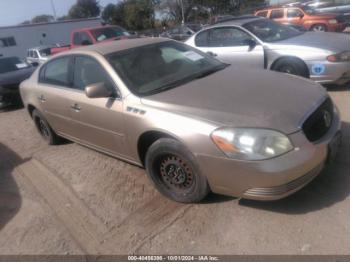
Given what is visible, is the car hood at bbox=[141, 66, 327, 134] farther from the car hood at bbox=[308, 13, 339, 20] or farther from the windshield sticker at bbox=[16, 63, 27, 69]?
the car hood at bbox=[308, 13, 339, 20]

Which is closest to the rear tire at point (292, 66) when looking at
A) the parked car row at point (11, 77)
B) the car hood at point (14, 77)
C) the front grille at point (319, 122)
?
the front grille at point (319, 122)

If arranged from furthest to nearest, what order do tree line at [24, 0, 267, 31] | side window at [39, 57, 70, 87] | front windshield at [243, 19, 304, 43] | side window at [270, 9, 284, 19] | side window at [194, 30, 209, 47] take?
tree line at [24, 0, 267, 31], side window at [270, 9, 284, 19], side window at [194, 30, 209, 47], front windshield at [243, 19, 304, 43], side window at [39, 57, 70, 87]

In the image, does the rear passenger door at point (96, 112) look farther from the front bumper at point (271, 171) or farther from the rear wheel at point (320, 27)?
the rear wheel at point (320, 27)

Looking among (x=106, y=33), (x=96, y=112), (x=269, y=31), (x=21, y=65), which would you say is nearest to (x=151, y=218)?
(x=96, y=112)

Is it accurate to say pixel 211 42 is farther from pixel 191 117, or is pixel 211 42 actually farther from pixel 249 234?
pixel 249 234

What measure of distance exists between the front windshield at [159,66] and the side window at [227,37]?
8.87ft

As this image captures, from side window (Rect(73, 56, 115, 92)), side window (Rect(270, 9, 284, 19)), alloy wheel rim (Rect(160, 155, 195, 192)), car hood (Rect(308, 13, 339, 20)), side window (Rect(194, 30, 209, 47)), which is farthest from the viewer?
side window (Rect(270, 9, 284, 19))

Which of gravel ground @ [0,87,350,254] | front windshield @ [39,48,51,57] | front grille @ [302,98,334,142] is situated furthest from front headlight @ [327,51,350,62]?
front windshield @ [39,48,51,57]

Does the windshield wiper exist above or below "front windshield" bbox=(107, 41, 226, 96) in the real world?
below

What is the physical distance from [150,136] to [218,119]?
0.85m

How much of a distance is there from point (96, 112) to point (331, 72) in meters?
4.05

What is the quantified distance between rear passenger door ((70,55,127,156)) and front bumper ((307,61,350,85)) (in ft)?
12.5

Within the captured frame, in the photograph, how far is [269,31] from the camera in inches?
279

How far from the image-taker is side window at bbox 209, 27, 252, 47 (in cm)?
701
